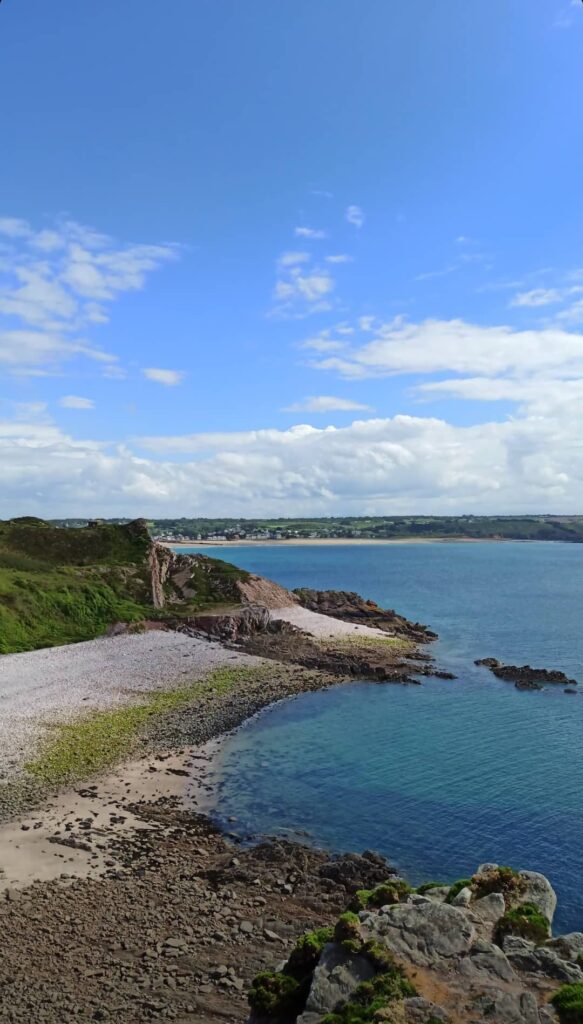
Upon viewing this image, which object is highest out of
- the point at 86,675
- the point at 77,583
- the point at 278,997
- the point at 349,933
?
the point at 77,583

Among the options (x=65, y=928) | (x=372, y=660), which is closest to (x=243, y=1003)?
(x=65, y=928)

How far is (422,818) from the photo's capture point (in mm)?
29688

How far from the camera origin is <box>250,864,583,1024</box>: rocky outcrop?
13.2m

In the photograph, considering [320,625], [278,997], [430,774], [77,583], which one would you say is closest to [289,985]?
[278,997]

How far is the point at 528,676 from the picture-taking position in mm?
59031

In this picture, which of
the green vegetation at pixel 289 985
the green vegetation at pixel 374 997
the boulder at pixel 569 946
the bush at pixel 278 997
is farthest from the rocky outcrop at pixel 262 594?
the green vegetation at pixel 374 997

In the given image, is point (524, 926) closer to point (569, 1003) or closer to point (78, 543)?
point (569, 1003)

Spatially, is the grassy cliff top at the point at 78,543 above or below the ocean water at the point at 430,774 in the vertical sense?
above

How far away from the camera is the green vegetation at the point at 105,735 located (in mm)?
33000

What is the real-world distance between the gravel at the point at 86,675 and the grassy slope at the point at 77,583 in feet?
14.2

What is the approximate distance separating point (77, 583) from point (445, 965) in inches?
2468

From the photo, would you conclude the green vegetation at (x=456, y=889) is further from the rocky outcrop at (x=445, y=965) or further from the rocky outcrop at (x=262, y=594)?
the rocky outcrop at (x=262, y=594)

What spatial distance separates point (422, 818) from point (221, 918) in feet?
38.9

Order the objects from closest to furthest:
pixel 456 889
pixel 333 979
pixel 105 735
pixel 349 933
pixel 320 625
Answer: pixel 333 979 < pixel 349 933 < pixel 456 889 < pixel 105 735 < pixel 320 625
